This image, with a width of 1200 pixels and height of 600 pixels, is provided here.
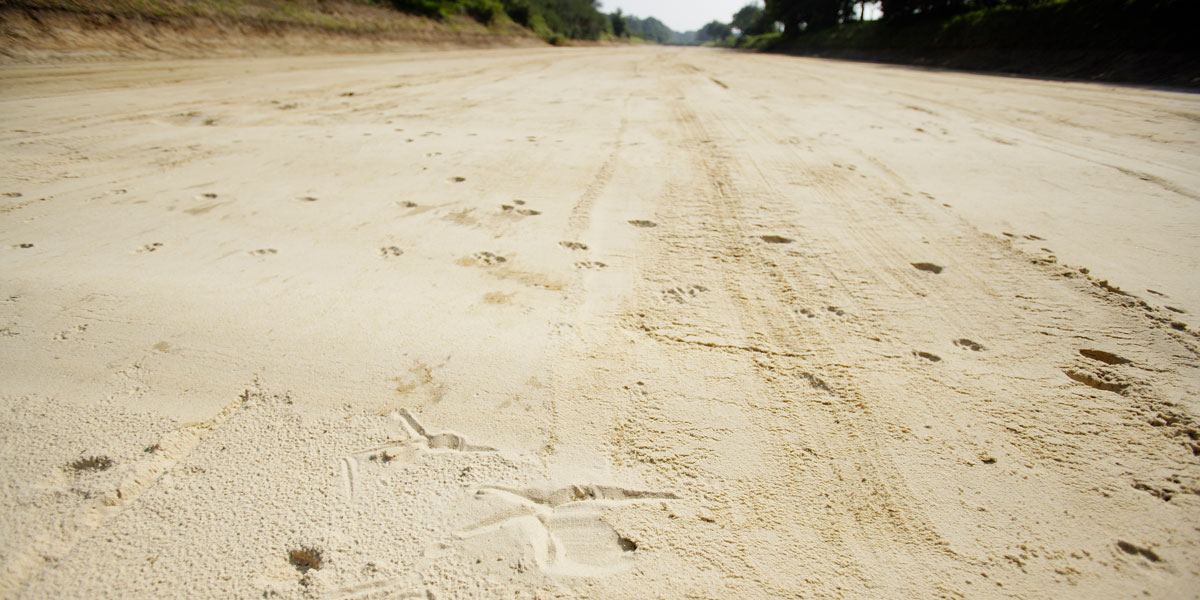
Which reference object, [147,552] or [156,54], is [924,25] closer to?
[156,54]

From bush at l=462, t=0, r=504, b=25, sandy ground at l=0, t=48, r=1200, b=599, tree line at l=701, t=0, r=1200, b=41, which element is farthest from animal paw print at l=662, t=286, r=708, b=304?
bush at l=462, t=0, r=504, b=25

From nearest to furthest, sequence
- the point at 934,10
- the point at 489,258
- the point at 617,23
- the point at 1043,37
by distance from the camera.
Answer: the point at 489,258
the point at 1043,37
the point at 934,10
the point at 617,23

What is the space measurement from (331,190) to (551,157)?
1.70 metres

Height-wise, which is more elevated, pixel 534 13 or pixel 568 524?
pixel 534 13

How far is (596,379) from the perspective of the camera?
1835mm

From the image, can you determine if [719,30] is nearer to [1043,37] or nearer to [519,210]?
[1043,37]

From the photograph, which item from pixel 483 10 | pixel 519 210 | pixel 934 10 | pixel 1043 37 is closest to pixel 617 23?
pixel 483 10

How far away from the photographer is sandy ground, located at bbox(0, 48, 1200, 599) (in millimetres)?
1260

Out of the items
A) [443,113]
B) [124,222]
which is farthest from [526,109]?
[124,222]

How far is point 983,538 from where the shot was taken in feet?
4.27

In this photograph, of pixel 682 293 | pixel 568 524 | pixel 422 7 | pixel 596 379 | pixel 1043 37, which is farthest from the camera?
pixel 422 7

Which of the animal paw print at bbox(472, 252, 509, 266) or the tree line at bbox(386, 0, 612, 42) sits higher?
the tree line at bbox(386, 0, 612, 42)

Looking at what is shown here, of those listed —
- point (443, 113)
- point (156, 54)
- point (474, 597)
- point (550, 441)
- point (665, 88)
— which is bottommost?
point (474, 597)

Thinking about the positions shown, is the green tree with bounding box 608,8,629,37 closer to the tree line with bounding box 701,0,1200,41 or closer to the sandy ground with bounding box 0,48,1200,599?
the tree line with bounding box 701,0,1200,41
